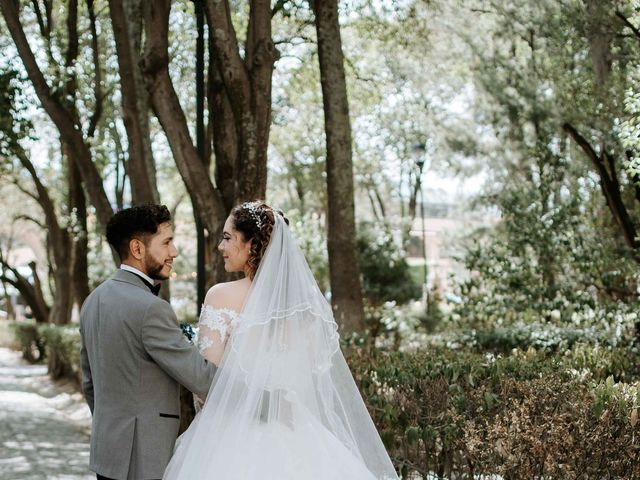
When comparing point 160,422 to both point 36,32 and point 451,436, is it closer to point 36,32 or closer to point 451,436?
point 451,436

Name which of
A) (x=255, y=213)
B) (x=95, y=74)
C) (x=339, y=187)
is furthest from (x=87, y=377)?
(x=95, y=74)

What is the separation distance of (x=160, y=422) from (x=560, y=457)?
2324 millimetres

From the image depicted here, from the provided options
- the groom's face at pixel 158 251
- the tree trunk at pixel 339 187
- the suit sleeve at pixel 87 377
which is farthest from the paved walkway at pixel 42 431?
the groom's face at pixel 158 251

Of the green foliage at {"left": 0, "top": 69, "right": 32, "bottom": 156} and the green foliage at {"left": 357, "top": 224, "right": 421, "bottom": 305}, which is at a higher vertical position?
the green foliage at {"left": 0, "top": 69, "right": 32, "bottom": 156}

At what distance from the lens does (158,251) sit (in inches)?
170

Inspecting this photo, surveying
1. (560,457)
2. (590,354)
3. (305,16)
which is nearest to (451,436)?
(560,457)

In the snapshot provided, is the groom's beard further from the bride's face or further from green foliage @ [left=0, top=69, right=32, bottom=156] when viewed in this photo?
green foliage @ [left=0, top=69, right=32, bottom=156]

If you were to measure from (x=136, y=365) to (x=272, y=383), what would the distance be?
2.28ft

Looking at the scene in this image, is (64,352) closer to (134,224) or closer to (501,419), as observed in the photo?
(501,419)

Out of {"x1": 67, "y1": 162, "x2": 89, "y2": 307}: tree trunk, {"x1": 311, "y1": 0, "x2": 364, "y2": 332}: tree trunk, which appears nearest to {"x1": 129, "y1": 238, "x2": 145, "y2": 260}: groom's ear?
{"x1": 311, "y1": 0, "x2": 364, "y2": 332}: tree trunk

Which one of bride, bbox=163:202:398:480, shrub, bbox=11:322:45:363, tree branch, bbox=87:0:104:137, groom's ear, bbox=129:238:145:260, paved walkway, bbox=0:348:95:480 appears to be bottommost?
shrub, bbox=11:322:45:363

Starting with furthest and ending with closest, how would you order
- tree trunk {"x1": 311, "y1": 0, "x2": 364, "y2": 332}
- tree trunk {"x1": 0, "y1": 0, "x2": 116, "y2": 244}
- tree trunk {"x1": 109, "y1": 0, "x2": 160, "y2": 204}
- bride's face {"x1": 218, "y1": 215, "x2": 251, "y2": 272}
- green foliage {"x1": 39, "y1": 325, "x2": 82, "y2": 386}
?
green foliage {"x1": 39, "y1": 325, "x2": 82, "y2": 386} → tree trunk {"x1": 311, "y1": 0, "x2": 364, "y2": 332} → tree trunk {"x1": 109, "y1": 0, "x2": 160, "y2": 204} → tree trunk {"x1": 0, "y1": 0, "x2": 116, "y2": 244} → bride's face {"x1": 218, "y1": 215, "x2": 251, "y2": 272}

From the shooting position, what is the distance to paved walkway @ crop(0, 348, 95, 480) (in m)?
10.4

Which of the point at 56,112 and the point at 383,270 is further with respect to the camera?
the point at 383,270
